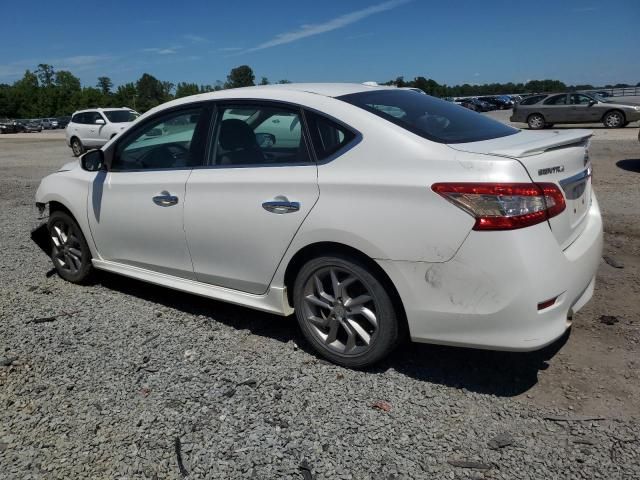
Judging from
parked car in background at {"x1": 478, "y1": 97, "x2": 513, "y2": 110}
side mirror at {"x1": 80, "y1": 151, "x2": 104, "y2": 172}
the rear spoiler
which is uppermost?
the rear spoiler

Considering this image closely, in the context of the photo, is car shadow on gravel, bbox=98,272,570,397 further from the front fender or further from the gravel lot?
the front fender

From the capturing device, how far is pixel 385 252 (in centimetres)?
293

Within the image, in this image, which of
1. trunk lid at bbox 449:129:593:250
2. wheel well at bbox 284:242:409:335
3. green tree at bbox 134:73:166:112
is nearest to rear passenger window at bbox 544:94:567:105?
trunk lid at bbox 449:129:593:250

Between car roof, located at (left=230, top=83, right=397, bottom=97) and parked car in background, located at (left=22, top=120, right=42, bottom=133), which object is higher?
car roof, located at (left=230, top=83, right=397, bottom=97)

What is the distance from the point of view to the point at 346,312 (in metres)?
3.25

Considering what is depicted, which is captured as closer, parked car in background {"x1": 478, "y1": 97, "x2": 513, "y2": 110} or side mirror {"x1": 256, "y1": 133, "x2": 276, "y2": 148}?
side mirror {"x1": 256, "y1": 133, "x2": 276, "y2": 148}

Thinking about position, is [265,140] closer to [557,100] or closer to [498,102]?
[557,100]

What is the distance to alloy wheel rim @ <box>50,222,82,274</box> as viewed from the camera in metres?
4.92

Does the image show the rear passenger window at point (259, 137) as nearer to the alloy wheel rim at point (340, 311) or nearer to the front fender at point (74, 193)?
the alloy wheel rim at point (340, 311)

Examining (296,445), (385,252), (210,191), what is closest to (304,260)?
(385,252)

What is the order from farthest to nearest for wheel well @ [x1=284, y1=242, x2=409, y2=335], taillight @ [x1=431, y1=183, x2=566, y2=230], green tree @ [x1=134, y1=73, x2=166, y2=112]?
green tree @ [x1=134, y1=73, x2=166, y2=112] → wheel well @ [x1=284, y1=242, x2=409, y2=335] → taillight @ [x1=431, y1=183, x2=566, y2=230]

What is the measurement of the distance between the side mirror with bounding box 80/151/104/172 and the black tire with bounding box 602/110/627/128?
22.0 meters

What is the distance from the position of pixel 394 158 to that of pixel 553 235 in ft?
2.94

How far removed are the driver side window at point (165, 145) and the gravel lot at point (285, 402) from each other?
117cm
